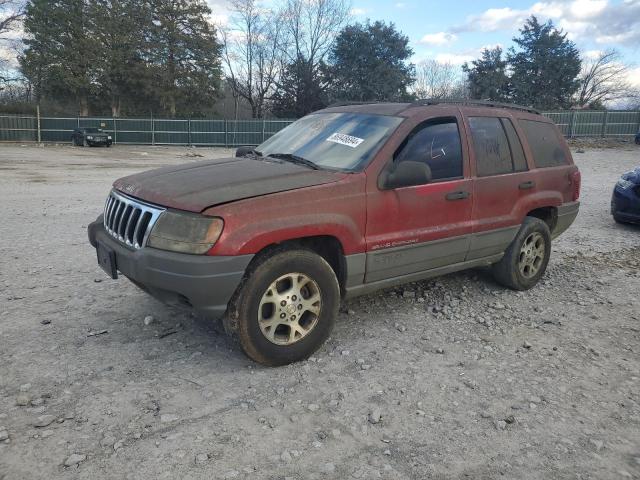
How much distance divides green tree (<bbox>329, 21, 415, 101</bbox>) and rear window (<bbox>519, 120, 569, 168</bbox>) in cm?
3650

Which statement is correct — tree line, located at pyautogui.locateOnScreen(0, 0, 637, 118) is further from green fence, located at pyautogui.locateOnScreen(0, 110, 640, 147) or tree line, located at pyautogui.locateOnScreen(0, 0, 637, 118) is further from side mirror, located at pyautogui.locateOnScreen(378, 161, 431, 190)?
side mirror, located at pyautogui.locateOnScreen(378, 161, 431, 190)

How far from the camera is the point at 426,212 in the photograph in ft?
13.6

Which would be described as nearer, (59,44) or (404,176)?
(404,176)

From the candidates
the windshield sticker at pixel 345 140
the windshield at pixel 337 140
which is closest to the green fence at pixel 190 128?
the windshield at pixel 337 140

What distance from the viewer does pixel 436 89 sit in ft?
228

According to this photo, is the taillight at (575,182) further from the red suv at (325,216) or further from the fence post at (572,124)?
the fence post at (572,124)

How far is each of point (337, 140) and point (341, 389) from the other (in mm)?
1993

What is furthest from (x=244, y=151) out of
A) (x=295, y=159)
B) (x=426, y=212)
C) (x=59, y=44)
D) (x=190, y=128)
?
(x=59, y=44)

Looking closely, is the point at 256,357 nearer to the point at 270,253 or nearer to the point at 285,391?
A: the point at 285,391

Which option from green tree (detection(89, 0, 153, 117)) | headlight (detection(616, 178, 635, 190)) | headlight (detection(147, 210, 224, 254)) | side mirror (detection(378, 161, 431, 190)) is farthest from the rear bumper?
green tree (detection(89, 0, 153, 117))

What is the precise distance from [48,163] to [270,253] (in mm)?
19202

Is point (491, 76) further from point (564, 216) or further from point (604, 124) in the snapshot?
point (564, 216)

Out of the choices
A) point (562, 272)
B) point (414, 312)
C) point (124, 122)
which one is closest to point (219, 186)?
point (414, 312)

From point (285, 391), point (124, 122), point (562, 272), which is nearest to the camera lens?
point (285, 391)
